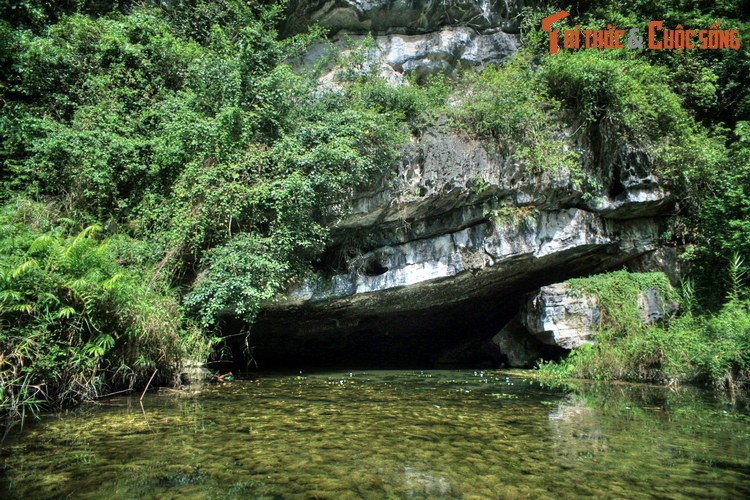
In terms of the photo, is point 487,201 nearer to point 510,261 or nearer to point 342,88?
point 510,261

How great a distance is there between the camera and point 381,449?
161 inches

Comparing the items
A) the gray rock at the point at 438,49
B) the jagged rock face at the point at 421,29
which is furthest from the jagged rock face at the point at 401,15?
the gray rock at the point at 438,49

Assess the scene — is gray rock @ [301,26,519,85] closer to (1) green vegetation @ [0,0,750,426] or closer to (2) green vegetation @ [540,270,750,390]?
(1) green vegetation @ [0,0,750,426]

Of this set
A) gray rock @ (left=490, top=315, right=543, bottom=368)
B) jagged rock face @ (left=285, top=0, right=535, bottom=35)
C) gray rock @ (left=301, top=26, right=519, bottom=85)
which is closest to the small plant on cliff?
gray rock @ (left=301, top=26, right=519, bottom=85)

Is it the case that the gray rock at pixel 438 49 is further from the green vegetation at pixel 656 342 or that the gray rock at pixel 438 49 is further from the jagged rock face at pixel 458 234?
the green vegetation at pixel 656 342

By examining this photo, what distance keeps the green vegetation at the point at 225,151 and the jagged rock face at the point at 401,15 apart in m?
1.43

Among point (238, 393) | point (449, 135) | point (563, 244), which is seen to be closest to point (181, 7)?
point (449, 135)

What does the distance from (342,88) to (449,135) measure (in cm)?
316

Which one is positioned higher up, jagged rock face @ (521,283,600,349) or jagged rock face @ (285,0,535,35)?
jagged rock face @ (285,0,535,35)

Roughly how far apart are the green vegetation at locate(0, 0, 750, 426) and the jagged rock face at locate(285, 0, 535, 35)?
4.69 ft

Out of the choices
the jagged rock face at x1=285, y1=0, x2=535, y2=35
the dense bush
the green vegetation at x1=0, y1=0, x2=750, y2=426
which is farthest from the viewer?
the jagged rock face at x1=285, y1=0, x2=535, y2=35

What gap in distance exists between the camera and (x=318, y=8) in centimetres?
1397

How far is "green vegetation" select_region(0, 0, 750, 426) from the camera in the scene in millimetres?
7191

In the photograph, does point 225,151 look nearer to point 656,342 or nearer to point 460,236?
point 460,236
